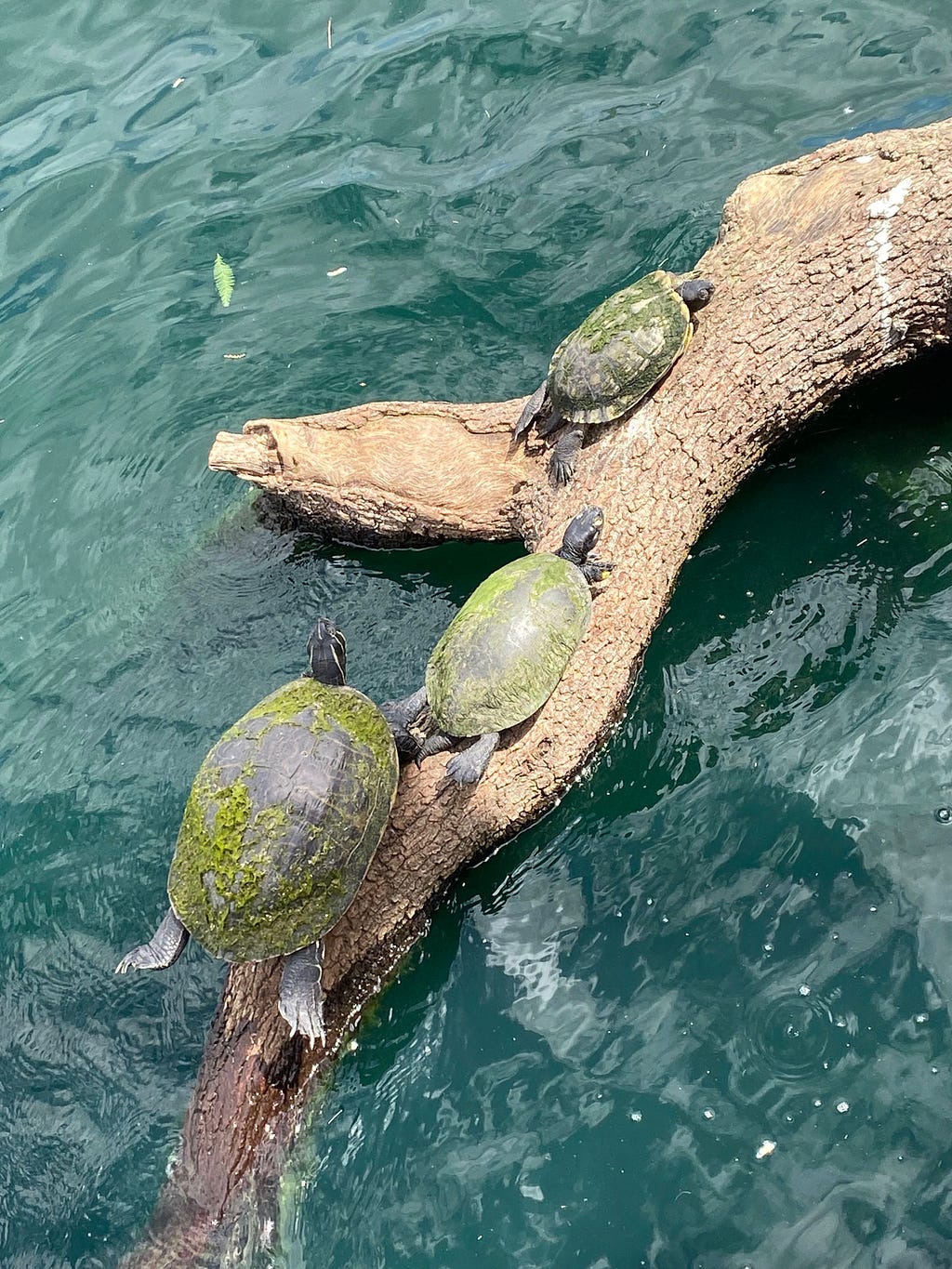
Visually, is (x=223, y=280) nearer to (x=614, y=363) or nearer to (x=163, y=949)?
(x=614, y=363)

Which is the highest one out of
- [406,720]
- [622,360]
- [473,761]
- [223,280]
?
[223,280]

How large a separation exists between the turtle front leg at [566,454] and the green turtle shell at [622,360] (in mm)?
63

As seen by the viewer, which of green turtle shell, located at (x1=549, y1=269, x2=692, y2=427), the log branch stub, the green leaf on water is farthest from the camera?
the green leaf on water

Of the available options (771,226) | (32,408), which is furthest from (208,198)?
(771,226)

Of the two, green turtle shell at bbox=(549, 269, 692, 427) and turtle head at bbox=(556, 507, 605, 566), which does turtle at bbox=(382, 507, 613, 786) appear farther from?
green turtle shell at bbox=(549, 269, 692, 427)

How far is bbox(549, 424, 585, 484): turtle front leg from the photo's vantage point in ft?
14.9

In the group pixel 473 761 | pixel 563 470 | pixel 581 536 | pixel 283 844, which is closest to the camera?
pixel 283 844

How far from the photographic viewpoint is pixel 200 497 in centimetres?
586

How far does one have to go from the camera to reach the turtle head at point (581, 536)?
4.15 m

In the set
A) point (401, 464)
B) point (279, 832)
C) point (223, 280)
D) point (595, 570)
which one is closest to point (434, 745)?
point (279, 832)

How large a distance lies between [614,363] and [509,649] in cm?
152

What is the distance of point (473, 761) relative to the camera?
3.74m

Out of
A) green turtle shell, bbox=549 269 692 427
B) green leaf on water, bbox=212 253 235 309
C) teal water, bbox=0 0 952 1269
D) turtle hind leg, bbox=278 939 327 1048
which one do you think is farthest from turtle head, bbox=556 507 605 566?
green leaf on water, bbox=212 253 235 309

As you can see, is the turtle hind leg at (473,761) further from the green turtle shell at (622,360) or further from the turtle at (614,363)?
the green turtle shell at (622,360)
